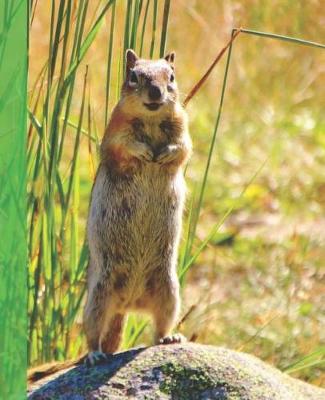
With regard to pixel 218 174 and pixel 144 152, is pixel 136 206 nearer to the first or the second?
pixel 144 152

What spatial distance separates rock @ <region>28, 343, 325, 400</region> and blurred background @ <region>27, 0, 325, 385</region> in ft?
1.57

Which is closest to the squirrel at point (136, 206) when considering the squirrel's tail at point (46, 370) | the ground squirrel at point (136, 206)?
the ground squirrel at point (136, 206)

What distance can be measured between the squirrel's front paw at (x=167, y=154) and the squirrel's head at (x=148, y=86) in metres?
0.14

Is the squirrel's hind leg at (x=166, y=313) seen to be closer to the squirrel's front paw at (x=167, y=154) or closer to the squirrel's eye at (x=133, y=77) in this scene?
the squirrel's front paw at (x=167, y=154)

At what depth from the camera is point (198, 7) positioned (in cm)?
1120

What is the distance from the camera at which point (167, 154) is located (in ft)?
13.3

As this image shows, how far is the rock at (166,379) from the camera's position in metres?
4.06

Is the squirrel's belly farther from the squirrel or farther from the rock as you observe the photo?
the rock

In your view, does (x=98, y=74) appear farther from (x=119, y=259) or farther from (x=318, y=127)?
(x=119, y=259)

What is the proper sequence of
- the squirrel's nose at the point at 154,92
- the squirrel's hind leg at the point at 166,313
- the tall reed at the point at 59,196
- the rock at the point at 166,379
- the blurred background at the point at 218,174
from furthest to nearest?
the blurred background at the point at 218,174 → the tall reed at the point at 59,196 → the squirrel's hind leg at the point at 166,313 → the rock at the point at 166,379 → the squirrel's nose at the point at 154,92

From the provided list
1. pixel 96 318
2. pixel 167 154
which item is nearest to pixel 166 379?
pixel 96 318

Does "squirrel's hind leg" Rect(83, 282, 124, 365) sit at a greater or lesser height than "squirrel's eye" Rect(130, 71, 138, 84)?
lesser

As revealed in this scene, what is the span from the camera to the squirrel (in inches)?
160

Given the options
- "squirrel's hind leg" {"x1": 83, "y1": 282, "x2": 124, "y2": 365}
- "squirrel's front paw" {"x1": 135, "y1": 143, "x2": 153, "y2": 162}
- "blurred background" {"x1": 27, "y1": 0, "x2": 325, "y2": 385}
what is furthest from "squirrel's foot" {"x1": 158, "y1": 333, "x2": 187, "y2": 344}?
"squirrel's front paw" {"x1": 135, "y1": 143, "x2": 153, "y2": 162}
